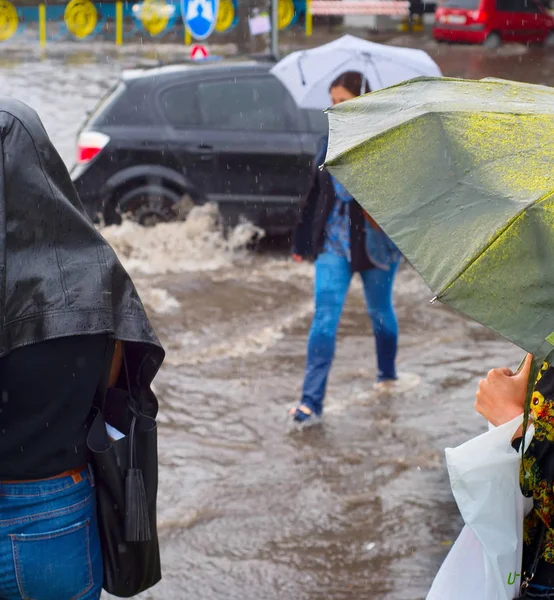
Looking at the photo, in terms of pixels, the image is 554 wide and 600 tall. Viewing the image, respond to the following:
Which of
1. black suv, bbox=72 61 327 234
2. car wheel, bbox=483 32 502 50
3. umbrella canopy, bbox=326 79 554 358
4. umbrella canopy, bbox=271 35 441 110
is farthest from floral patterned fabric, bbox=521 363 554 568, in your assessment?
car wheel, bbox=483 32 502 50

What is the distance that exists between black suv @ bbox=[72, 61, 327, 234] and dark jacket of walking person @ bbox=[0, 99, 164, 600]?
21.4 feet

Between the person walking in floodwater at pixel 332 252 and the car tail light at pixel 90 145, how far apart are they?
3769 mm

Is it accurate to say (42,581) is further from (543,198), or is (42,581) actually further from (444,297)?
(543,198)

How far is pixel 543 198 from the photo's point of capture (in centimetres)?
201

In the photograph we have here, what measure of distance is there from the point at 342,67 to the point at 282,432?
2461 mm

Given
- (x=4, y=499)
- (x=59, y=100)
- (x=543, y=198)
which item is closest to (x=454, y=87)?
(x=543, y=198)

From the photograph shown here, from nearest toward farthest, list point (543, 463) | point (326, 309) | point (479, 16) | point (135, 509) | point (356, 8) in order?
point (543, 463) → point (135, 509) → point (326, 309) → point (479, 16) → point (356, 8)

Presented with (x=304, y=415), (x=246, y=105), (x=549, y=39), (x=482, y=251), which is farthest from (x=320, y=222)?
(x=549, y=39)

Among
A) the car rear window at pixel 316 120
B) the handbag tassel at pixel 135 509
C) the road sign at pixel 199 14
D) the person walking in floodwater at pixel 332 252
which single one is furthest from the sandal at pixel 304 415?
the road sign at pixel 199 14

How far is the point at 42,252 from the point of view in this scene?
7.59 ft

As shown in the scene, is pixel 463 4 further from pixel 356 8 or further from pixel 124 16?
pixel 124 16

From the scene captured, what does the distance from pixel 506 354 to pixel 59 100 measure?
11.8m

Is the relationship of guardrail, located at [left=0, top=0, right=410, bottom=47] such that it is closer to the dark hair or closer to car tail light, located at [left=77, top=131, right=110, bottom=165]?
car tail light, located at [left=77, top=131, right=110, bottom=165]

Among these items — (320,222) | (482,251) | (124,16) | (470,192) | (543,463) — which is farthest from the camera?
(124,16)
